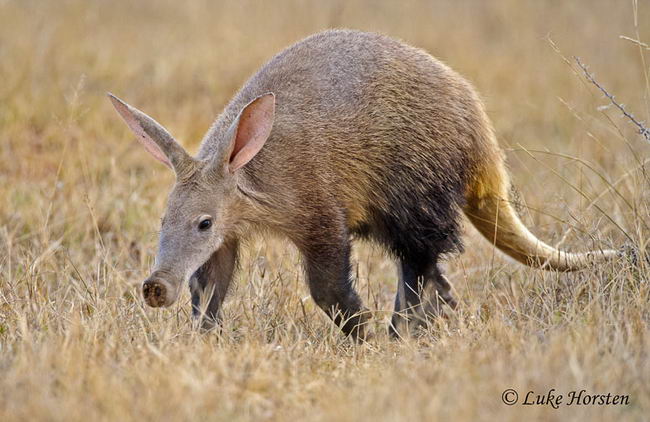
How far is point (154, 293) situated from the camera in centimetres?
392

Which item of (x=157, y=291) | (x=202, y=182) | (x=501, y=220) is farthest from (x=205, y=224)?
(x=501, y=220)

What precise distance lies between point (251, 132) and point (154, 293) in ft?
2.85

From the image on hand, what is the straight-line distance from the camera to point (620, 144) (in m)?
8.36

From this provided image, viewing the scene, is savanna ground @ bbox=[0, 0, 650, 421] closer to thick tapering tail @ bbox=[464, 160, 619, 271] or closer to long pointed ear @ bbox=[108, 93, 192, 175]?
thick tapering tail @ bbox=[464, 160, 619, 271]

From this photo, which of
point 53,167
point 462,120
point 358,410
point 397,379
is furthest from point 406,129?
point 53,167

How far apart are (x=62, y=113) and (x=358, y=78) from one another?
12.2ft

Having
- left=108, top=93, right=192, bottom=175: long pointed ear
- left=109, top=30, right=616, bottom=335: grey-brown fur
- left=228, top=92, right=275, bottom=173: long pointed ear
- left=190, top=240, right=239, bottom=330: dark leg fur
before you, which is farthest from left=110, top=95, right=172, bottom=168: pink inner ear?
left=190, top=240, right=239, bottom=330: dark leg fur

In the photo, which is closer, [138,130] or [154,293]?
[154,293]

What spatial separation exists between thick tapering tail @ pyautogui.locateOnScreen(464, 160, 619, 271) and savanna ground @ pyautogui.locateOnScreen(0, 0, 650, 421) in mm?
114

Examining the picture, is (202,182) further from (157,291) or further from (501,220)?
(501,220)

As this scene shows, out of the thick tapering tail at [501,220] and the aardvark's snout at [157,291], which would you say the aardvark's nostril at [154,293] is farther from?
the thick tapering tail at [501,220]

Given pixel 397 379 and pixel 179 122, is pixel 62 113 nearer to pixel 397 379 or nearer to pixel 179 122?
pixel 179 122

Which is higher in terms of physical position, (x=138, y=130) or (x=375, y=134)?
(x=138, y=130)

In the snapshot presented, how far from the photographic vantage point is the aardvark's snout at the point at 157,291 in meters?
3.91
